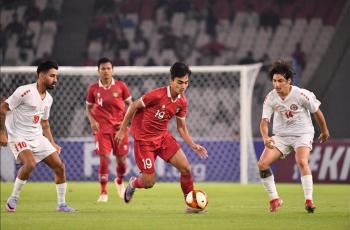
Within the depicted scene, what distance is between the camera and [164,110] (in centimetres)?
970

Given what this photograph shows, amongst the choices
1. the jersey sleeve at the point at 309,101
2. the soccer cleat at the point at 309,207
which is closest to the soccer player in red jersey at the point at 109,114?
the jersey sleeve at the point at 309,101

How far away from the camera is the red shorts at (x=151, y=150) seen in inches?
385

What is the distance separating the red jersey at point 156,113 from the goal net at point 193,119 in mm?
7082

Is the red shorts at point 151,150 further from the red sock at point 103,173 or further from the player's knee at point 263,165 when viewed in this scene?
the red sock at point 103,173

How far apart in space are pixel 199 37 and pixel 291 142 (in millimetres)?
16325

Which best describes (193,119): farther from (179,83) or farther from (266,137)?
(179,83)

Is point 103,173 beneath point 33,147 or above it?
beneath

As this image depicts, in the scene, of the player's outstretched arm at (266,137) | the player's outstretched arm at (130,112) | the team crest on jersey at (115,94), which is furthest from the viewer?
the team crest on jersey at (115,94)

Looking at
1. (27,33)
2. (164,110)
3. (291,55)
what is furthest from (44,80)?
(27,33)

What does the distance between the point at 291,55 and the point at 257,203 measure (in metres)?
13.5

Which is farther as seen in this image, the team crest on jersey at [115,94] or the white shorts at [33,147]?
the team crest on jersey at [115,94]

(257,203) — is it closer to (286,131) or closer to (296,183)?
(286,131)

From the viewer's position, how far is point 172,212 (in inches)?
383

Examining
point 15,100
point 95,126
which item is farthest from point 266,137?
point 95,126
